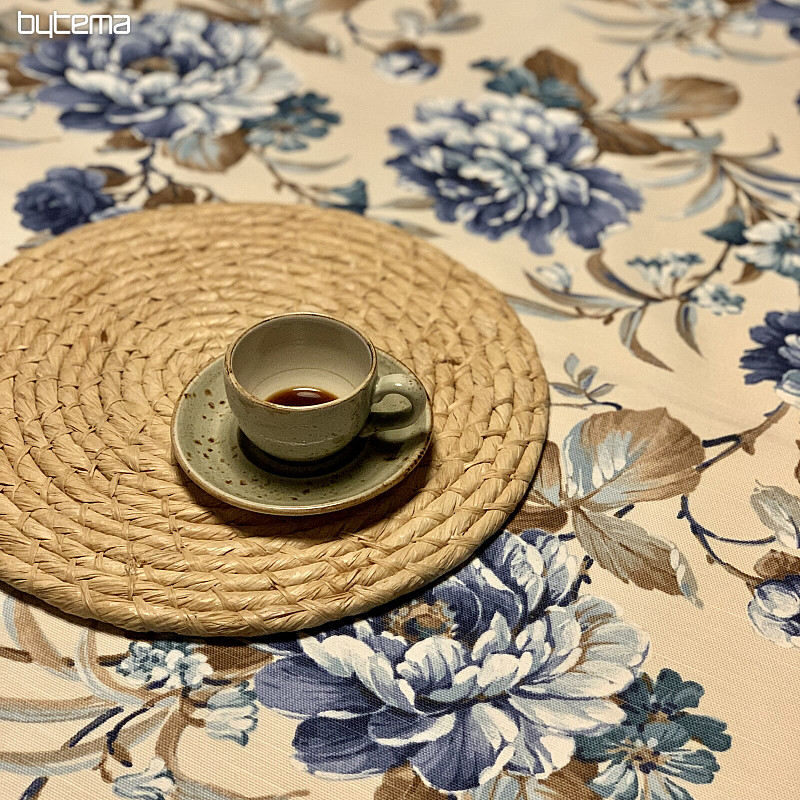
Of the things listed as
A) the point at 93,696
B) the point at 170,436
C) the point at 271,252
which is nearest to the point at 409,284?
the point at 271,252

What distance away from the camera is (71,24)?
3.47 feet

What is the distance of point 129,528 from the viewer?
54cm

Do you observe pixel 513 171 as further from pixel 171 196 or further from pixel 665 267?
pixel 171 196

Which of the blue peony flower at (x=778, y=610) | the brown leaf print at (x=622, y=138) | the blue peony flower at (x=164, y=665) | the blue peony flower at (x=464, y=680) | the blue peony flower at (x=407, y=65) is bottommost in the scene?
the blue peony flower at (x=164, y=665)

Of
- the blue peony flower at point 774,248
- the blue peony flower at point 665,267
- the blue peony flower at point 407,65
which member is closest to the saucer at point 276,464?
the blue peony flower at point 665,267

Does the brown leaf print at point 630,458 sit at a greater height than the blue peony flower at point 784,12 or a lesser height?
lesser

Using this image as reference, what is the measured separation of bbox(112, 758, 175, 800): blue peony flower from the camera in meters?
0.46

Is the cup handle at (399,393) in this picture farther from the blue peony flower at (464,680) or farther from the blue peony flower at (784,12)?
the blue peony flower at (784,12)

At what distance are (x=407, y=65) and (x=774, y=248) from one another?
1.52ft

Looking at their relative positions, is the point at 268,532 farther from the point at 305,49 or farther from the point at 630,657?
the point at 305,49

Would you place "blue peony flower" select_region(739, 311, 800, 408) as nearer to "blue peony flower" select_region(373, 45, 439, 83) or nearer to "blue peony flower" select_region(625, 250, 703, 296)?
"blue peony flower" select_region(625, 250, 703, 296)

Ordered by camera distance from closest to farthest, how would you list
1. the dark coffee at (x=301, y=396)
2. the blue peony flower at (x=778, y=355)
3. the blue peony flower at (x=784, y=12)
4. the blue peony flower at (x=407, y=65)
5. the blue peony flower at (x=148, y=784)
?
the blue peony flower at (x=148, y=784), the dark coffee at (x=301, y=396), the blue peony flower at (x=778, y=355), the blue peony flower at (x=407, y=65), the blue peony flower at (x=784, y=12)

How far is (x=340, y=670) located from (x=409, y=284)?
1.03 ft

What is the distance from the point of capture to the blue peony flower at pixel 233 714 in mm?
487
